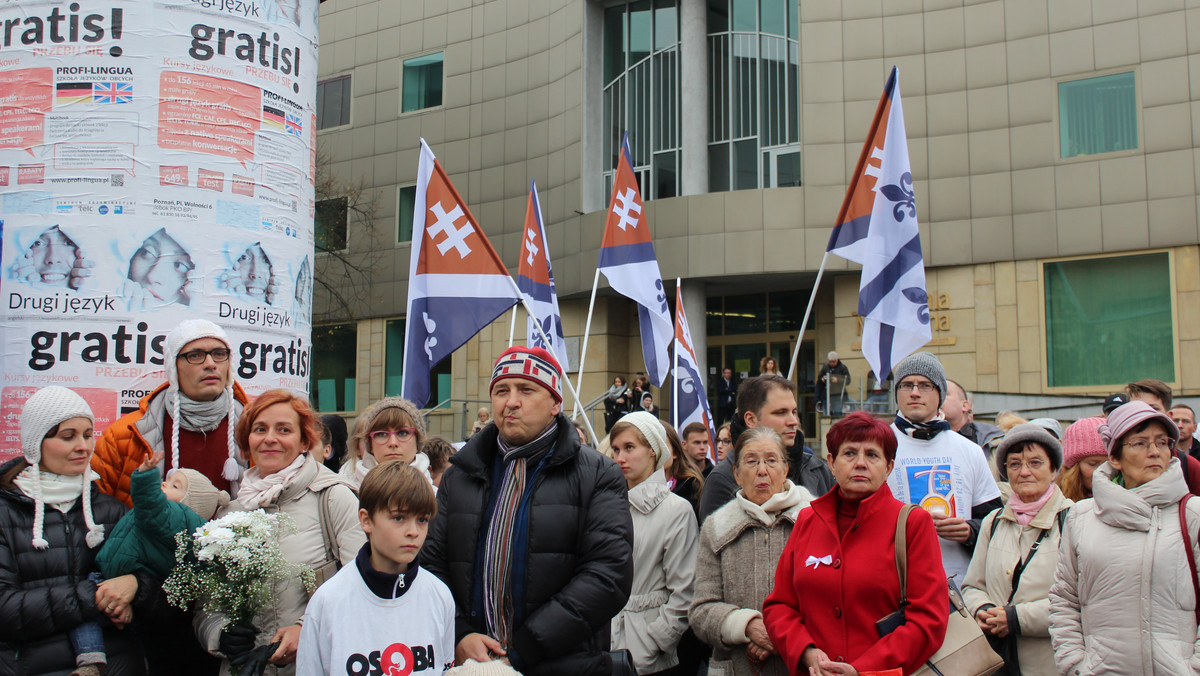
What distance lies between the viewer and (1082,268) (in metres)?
20.8

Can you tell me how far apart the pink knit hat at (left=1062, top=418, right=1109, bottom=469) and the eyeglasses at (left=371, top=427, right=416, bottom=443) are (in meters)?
3.63

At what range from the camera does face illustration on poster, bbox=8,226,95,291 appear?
29.4 ft

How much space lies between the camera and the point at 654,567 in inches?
212

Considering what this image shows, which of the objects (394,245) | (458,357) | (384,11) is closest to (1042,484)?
(458,357)

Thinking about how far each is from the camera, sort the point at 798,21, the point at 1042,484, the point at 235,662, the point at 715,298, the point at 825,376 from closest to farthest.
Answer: the point at 235,662 < the point at 1042,484 < the point at 825,376 < the point at 798,21 < the point at 715,298

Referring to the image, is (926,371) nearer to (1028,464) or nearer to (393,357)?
(1028,464)

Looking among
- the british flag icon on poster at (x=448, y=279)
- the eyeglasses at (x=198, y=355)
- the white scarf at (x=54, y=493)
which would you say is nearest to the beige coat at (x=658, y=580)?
the eyeglasses at (x=198, y=355)

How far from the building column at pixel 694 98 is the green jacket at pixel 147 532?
65.1 feet

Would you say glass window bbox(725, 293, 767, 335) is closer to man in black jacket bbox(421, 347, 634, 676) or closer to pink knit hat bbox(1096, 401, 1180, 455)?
pink knit hat bbox(1096, 401, 1180, 455)

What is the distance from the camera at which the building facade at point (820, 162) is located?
792 inches

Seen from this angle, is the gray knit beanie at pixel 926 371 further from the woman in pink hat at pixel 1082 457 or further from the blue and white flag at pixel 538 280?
the blue and white flag at pixel 538 280

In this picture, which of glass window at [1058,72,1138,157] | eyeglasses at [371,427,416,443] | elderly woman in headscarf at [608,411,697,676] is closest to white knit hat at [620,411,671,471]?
elderly woman in headscarf at [608,411,697,676]

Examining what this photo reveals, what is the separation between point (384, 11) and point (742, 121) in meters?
12.4

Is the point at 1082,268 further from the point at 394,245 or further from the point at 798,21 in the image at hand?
the point at 394,245
